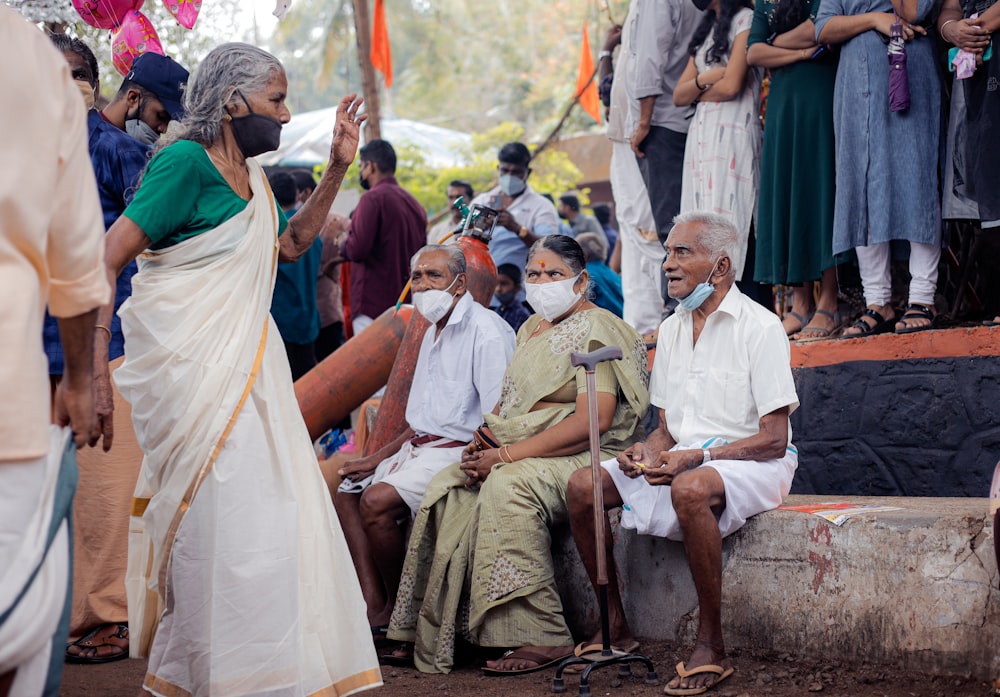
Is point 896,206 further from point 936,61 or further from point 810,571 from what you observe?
point 810,571

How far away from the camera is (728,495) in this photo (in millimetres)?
4168

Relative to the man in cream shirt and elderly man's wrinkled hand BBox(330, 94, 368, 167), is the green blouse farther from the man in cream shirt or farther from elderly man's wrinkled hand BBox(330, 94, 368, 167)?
the man in cream shirt

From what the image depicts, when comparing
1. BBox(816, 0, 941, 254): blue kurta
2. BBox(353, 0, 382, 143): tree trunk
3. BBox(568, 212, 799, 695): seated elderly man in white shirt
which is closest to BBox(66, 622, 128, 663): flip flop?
BBox(568, 212, 799, 695): seated elderly man in white shirt

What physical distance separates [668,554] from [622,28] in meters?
3.78

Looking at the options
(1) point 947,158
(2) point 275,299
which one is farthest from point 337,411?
(1) point 947,158

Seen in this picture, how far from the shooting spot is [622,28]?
713 cm

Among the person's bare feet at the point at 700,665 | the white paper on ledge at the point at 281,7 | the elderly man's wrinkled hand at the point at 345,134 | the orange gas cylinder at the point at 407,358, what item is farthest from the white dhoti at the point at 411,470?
the white paper on ledge at the point at 281,7

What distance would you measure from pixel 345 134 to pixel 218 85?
459 mm

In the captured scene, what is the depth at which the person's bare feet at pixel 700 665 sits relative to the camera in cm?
400

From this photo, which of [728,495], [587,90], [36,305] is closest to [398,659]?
[728,495]

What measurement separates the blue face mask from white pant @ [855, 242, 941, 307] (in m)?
1.27

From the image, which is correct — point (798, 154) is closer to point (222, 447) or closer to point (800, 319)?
point (800, 319)

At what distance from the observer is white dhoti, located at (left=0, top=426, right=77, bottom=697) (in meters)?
2.11

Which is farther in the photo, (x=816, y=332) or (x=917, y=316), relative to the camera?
(x=816, y=332)
